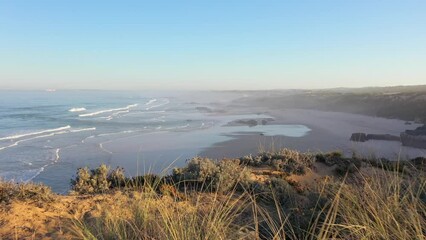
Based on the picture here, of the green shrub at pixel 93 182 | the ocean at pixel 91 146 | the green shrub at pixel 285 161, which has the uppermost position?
the green shrub at pixel 93 182

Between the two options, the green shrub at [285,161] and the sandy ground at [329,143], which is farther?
the sandy ground at [329,143]

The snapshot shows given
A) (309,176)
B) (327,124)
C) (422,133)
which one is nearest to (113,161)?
(309,176)

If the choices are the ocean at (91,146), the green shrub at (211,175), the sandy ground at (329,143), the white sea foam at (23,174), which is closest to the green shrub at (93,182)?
the green shrub at (211,175)

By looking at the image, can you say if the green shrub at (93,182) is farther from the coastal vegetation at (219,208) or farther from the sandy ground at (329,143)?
the sandy ground at (329,143)

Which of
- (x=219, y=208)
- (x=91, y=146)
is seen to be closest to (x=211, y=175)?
(x=219, y=208)

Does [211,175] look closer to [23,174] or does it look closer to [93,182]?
[93,182]

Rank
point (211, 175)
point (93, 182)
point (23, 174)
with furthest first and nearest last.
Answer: point (23, 174) < point (211, 175) < point (93, 182)

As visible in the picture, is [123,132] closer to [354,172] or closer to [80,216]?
[354,172]

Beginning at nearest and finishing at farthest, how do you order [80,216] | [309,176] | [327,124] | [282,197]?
1. [80,216]
2. [282,197]
3. [309,176]
4. [327,124]

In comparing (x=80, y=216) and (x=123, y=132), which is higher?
(x=80, y=216)
